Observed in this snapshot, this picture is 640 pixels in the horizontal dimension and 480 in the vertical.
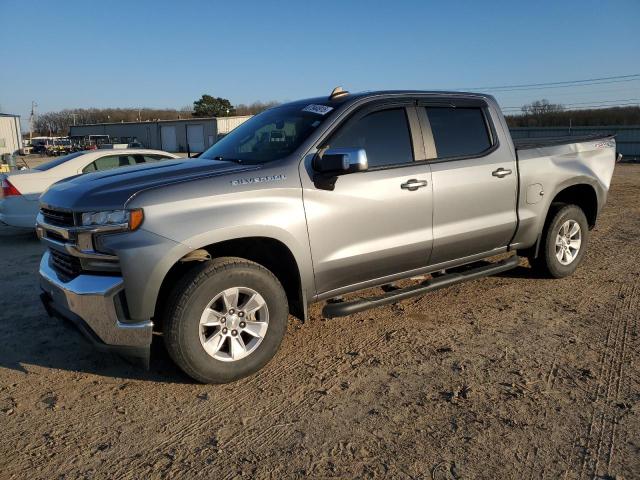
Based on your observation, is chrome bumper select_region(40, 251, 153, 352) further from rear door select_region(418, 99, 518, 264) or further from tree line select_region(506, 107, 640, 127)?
tree line select_region(506, 107, 640, 127)

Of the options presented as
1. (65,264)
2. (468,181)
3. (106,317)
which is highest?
(468,181)

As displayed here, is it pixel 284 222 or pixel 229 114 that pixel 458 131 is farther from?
pixel 229 114

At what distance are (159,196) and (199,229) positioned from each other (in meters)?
0.31

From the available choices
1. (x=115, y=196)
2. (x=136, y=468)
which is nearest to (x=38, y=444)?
(x=136, y=468)

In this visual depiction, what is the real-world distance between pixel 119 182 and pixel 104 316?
0.89m

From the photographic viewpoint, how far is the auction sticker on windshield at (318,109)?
4153 millimetres

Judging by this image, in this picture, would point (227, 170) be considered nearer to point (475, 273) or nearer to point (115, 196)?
point (115, 196)

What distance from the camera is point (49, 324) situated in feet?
15.4

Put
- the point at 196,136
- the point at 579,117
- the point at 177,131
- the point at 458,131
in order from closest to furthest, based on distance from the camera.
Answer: the point at 458,131
the point at 579,117
the point at 196,136
the point at 177,131

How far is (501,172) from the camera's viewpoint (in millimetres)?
4855

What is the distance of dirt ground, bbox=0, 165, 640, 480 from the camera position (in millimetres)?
2719

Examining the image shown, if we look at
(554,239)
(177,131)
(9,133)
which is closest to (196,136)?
(177,131)

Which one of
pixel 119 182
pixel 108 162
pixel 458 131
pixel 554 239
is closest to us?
pixel 119 182

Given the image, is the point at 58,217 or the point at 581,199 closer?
the point at 58,217
